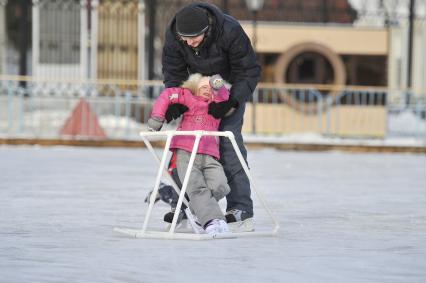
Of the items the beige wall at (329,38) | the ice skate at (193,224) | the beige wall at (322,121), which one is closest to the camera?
the ice skate at (193,224)

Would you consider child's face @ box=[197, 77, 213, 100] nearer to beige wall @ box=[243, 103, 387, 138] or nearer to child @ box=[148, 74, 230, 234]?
child @ box=[148, 74, 230, 234]

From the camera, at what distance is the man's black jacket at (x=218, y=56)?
24.0 ft

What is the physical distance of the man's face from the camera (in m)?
7.09

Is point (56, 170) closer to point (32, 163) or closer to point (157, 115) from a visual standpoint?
point (32, 163)

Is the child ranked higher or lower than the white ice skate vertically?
higher

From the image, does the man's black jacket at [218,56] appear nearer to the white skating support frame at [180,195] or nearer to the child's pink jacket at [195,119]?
the child's pink jacket at [195,119]

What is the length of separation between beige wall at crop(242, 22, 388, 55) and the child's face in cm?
1795

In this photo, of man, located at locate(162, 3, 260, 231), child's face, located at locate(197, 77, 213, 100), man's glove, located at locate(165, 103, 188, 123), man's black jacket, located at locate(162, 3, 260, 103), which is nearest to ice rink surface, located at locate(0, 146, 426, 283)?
man, located at locate(162, 3, 260, 231)

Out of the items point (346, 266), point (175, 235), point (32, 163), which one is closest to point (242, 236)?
point (175, 235)

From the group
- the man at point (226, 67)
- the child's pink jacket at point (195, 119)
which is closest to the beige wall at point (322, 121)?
the man at point (226, 67)

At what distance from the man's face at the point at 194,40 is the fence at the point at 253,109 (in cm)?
1460

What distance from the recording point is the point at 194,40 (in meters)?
7.12

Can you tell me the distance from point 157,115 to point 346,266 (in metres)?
1.59

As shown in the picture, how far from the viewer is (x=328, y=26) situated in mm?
25906
